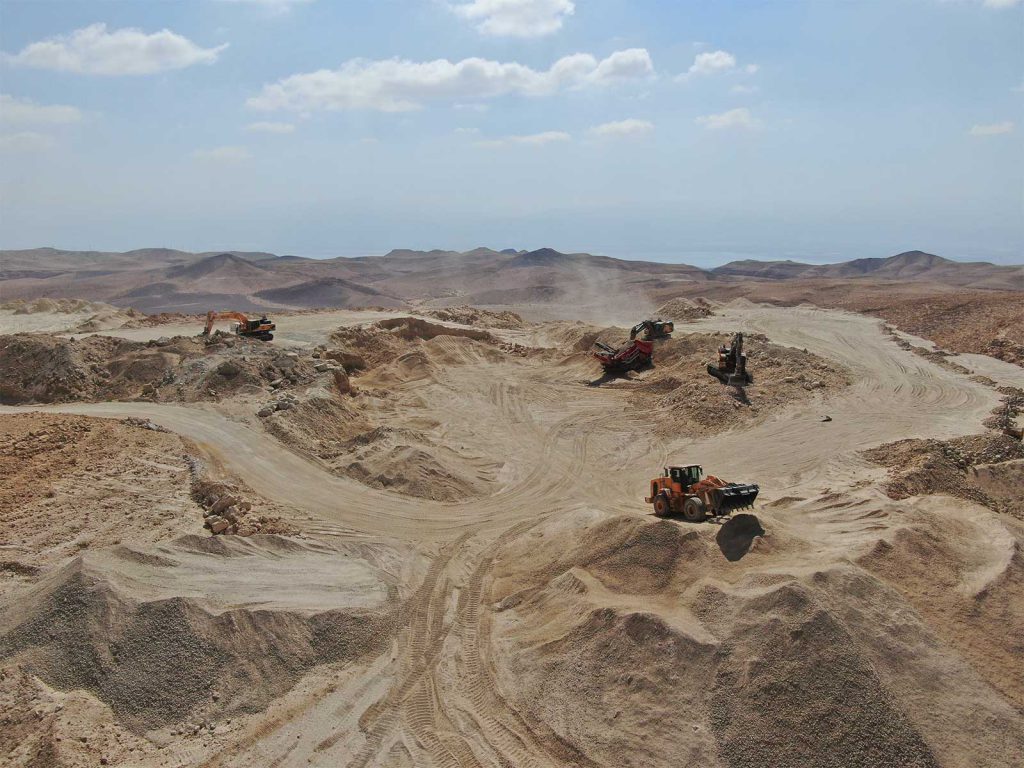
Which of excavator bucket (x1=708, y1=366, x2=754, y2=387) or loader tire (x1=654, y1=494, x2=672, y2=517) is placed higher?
excavator bucket (x1=708, y1=366, x2=754, y2=387)

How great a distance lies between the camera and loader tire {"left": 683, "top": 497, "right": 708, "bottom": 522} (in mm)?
13641

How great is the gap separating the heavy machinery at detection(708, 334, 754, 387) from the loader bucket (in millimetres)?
11847

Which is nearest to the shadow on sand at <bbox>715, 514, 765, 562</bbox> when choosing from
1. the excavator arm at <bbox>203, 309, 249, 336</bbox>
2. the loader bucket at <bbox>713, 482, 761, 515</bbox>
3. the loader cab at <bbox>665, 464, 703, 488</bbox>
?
the loader bucket at <bbox>713, 482, 761, 515</bbox>

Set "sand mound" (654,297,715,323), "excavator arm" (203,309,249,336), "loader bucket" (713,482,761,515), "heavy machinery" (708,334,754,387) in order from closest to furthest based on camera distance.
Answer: "loader bucket" (713,482,761,515) → "heavy machinery" (708,334,754,387) → "excavator arm" (203,309,249,336) → "sand mound" (654,297,715,323)

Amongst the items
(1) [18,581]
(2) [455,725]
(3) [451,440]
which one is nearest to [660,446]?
(3) [451,440]

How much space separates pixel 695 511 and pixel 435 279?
90.9 meters

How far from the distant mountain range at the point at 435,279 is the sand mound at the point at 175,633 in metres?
59.8

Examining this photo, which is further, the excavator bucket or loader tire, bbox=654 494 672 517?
the excavator bucket

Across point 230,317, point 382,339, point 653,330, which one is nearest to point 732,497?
point 653,330

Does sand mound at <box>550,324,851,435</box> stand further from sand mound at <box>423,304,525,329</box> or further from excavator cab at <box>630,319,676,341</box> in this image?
sand mound at <box>423,304,525,329</box>

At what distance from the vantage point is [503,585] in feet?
46.2

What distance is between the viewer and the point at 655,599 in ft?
38.7

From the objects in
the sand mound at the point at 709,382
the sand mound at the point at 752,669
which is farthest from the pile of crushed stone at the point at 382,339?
the sand mound at the point at 752,669

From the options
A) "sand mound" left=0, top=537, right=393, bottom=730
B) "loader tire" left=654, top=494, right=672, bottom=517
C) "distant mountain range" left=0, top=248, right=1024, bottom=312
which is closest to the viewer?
"sand mound" left=0, top=537, right=393, bottom=730
